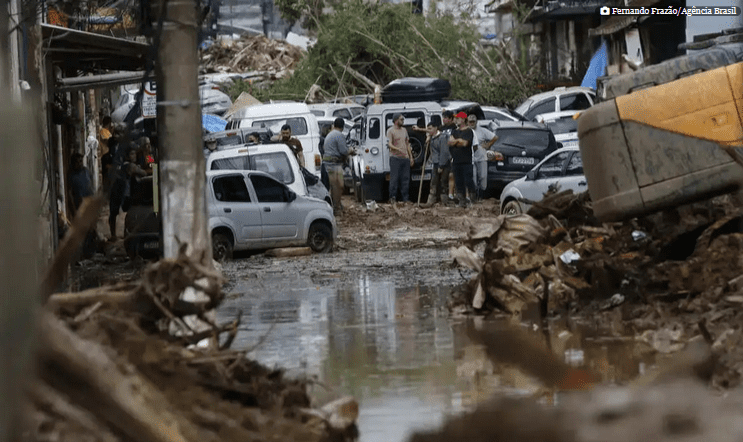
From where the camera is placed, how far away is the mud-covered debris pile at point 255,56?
6194 centimetres

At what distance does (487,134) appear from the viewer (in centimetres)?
2978

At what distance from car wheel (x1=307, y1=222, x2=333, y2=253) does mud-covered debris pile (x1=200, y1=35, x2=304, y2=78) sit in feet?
131

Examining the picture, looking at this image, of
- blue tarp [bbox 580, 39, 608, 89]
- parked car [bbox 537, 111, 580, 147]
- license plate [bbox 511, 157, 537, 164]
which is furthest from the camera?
blue tarp [bbox 580, 39, 608, 89]

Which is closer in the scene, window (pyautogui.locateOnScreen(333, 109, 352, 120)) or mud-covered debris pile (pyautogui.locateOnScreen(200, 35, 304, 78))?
window (pyautogui.locateOnScreen(333, 109, 352, 120))

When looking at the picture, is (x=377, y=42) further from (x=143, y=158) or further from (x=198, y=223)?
(x=198, y=223)

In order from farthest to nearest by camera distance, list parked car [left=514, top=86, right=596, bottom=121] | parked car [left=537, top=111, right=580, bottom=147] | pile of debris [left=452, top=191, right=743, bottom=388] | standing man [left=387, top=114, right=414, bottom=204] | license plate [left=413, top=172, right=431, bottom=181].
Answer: parked car [left=514, top=86, right=596, bottom=121] < parked car [left=537, top=111, right=580, bottom=147] < license plate [left=413, top=172, right=431, bottom=181] < standing man [left=387, top=114, right=414, bottom=204] < pile of debris [left=452, top=191, right=743, bottom=388]

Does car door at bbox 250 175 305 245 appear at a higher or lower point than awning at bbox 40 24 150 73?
lower

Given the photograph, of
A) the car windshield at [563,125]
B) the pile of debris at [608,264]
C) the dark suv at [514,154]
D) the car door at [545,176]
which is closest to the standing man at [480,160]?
the dark suv at [514,154]

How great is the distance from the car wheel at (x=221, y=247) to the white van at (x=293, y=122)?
917 cm

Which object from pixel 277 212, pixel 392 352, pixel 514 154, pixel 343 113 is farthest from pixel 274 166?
pixel 343 113

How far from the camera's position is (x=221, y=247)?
2041 cm

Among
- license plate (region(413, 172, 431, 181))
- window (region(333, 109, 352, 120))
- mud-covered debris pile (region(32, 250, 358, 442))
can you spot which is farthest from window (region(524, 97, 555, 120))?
mud-covered debris pile (region(32, 250, 358, 442))

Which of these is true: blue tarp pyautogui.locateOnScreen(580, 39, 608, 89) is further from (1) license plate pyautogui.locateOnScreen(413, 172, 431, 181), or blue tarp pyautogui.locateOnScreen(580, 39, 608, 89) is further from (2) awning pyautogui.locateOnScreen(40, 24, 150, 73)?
(2) awning pyautogui.locateOnScreen(40, 24, 150, 73)

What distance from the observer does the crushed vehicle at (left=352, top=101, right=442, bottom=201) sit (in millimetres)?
30266
